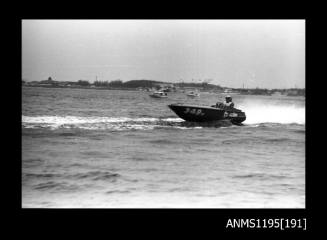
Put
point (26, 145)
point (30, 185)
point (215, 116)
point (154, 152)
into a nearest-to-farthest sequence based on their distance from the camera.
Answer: point (30, 185) < point (154, 152) < point (26, 145) < point (215, 116)

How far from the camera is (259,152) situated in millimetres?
16125

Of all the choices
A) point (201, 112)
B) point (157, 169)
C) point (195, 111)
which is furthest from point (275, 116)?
point (157, 169)

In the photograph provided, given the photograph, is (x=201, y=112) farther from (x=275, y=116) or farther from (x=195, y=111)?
(x=275, y=116)

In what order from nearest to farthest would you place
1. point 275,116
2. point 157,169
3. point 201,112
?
point 157,169 → point 201,112 → point 275,116

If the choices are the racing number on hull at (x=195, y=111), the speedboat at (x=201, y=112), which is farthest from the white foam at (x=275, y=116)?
the racing number on hull at (x=195, y=111)

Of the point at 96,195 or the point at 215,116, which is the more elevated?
the point at 215,116

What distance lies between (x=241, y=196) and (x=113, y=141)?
892 centimetres

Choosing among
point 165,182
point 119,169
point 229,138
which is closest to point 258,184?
point 165,182

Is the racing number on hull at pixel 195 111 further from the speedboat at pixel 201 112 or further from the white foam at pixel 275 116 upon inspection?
the white foam at pixel 275 116

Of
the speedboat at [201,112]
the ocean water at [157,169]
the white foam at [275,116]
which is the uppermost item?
the speedboat at [201,112]

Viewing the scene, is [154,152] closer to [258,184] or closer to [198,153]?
[198,153]

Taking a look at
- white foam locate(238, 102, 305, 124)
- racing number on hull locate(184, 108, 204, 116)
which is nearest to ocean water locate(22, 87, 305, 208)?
racing number on hull locate(184, 108, 204, 116)

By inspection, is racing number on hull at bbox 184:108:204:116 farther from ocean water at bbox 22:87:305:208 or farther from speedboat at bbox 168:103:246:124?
ocean water at bbox 22:87:305:208

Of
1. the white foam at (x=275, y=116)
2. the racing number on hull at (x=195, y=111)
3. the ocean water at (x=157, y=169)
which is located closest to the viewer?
the ocean water at (x=157, y=169)
